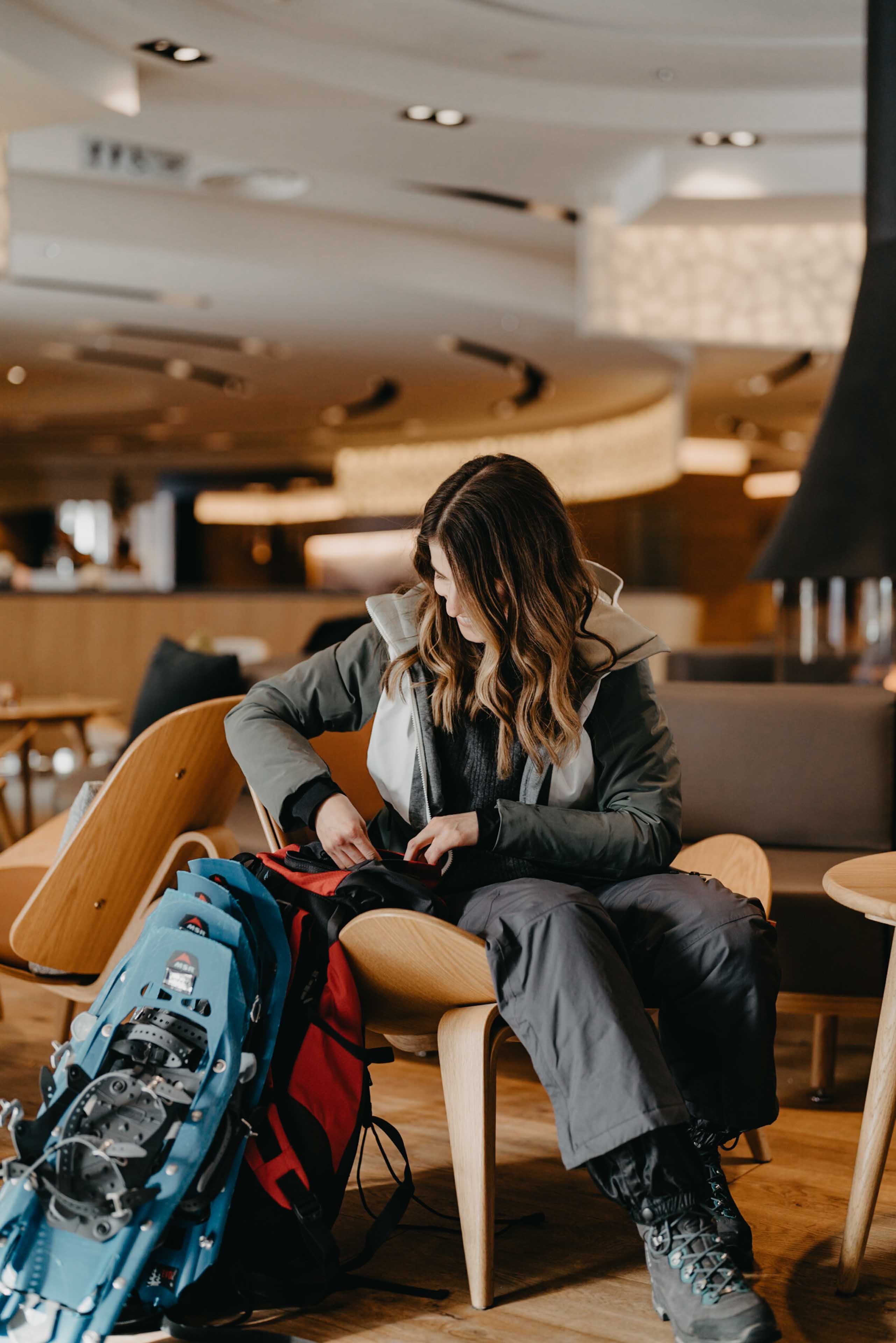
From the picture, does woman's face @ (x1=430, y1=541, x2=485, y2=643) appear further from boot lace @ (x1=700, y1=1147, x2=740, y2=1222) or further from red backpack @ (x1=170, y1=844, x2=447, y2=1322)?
boot lace @ (x1=700, y1=1147, x2=740, y2=1222)

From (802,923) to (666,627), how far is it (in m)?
6.46

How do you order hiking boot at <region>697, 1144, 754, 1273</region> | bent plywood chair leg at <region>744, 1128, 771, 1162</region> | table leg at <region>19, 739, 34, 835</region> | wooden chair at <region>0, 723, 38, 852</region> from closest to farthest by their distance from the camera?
Result: hiking boot at <region>697, 1144, 754, 1273</region> < bent plywood chair leg at <region>744, 1128, 771, 1162</region> < wooden chair at <region>0, 723, 38, 852</region> < table leg at <region>19, 739, 34, 835</region>

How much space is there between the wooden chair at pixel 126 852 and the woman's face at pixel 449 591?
467 mm

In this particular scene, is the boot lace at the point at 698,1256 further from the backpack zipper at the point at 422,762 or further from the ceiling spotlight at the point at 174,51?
the ceiling spotlight at the point at 174,51

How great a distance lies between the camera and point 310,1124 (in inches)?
61.5

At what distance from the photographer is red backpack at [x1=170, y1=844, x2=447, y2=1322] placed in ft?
5.04

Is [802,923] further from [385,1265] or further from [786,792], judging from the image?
[385,1265]

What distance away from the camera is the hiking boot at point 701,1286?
1.38 meters

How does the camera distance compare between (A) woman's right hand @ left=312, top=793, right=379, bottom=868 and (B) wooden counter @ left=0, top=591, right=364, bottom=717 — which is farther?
(B) wooden counter @ left=0, top=591, right=364, bottom=717

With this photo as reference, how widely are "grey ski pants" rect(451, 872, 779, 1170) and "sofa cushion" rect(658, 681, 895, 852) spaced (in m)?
1.05

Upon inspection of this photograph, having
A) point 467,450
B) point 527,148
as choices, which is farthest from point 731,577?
point 527,148

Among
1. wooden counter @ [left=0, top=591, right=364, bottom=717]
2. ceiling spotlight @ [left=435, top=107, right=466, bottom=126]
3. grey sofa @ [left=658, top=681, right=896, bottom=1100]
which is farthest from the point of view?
wooden counter @ [left=0, top=591, right=364, bottom=717]

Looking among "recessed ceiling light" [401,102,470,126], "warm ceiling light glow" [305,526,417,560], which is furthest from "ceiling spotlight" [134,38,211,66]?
"warm ceiling light glow" [305,526,417,560]

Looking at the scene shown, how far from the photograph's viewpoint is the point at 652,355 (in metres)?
8.13
